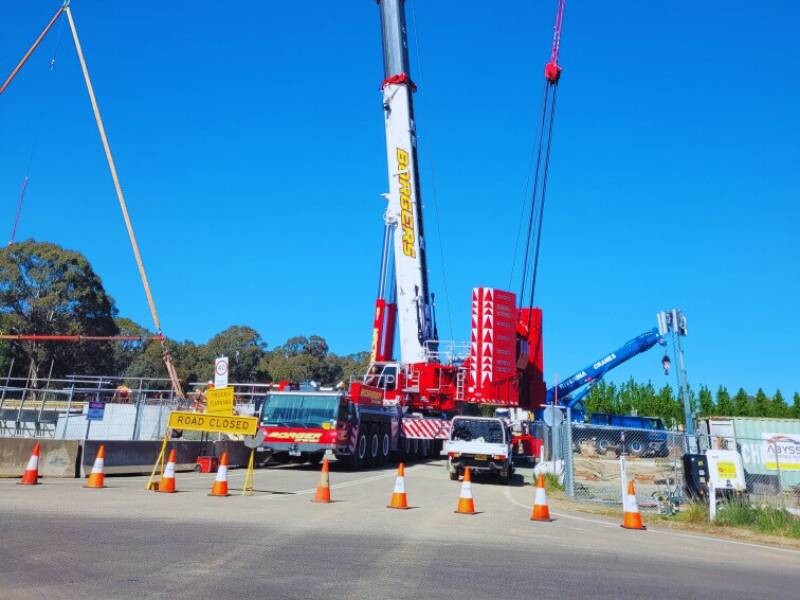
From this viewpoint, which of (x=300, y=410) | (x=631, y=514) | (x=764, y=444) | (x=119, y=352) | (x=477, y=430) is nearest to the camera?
(x=631, y=514)

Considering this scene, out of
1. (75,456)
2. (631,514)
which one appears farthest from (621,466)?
(75,456)

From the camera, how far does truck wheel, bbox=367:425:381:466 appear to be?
23.8 m

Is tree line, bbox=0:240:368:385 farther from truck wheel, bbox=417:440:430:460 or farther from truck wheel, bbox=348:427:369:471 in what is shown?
truck wheel, bbox=348:427:369:471

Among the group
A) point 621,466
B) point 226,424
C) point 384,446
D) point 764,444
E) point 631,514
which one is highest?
point 764,444

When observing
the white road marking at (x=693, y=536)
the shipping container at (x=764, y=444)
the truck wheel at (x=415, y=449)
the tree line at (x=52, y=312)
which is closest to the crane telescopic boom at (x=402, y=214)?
the truck wheel at (x=415, y=449)

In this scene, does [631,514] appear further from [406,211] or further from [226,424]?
[406,211]

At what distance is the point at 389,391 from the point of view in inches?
1123

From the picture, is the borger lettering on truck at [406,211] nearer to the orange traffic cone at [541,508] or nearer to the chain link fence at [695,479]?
the chain link fence at [695,479]

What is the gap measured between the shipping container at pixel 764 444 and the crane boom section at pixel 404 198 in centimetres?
1166

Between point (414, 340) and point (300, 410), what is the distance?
8.71m

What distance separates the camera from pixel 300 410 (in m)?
21.1

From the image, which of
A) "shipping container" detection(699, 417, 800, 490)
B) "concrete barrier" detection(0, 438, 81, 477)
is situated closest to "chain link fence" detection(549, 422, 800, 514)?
"shipping container" detection(699, 417, 800, 490)

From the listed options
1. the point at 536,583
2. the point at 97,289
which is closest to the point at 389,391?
the point at 536,583

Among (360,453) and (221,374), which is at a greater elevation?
(221,374)
